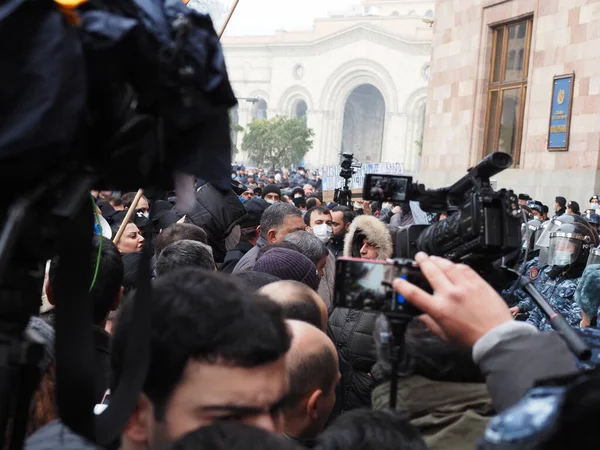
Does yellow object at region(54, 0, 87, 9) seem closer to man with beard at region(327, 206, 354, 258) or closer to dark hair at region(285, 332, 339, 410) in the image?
dark hair at region(285, 332, 339, 410)

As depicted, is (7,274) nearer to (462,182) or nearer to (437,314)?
(437,314)

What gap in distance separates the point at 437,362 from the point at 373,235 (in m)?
3.25

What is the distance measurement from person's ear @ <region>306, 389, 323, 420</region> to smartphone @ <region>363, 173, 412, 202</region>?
0.63m

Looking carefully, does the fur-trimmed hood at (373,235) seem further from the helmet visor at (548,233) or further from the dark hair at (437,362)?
the dark hair at (437,362)

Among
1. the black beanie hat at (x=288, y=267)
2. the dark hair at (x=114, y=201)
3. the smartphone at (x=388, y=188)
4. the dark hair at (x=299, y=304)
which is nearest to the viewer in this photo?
the smartphone at (x=388, y=188)

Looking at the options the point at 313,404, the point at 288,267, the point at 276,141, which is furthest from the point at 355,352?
the point at 276,141

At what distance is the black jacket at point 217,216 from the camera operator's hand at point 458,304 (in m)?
4.60

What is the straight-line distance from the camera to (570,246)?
18.9 feet

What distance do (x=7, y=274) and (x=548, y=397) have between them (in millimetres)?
812

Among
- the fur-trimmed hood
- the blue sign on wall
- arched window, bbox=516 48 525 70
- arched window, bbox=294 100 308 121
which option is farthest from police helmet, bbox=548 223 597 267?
arched window, bbox=294 100 308 121

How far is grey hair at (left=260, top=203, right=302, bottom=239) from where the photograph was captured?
5742mm

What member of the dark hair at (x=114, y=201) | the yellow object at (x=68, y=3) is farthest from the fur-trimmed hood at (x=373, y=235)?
the dark hair at (x=114, y=201)

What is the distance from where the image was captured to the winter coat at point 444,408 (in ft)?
5.57

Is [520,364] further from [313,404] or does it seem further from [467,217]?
[313,404]
